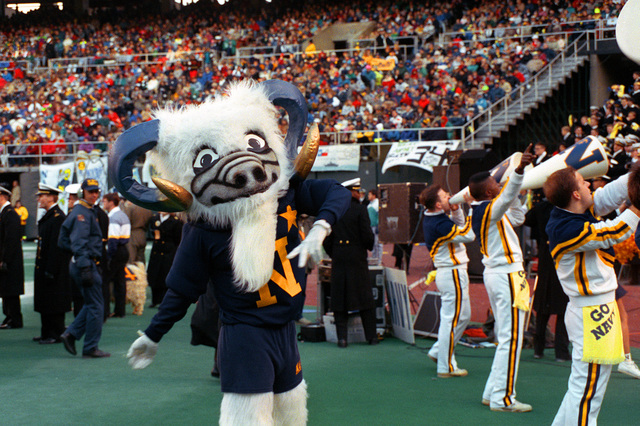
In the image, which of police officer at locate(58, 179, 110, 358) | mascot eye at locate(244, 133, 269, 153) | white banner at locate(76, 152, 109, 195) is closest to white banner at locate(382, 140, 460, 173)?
white banner at locate(76, 152, 109, 195)

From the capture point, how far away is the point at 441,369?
22.0 feet

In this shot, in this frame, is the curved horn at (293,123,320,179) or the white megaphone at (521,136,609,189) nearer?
the curved horn at (293,123,320,179)

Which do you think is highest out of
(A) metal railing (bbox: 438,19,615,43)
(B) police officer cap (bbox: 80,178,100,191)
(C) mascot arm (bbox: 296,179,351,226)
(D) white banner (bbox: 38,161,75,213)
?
(A) metal railing (bbox: 438,19,615,43)

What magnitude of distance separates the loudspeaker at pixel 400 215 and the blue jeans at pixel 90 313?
446 centimetres

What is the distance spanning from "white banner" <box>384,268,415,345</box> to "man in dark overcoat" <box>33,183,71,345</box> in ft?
12.0

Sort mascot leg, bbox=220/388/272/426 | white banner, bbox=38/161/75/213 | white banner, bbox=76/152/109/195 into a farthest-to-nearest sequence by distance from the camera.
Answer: white banner, bbox=38/161/75/213 → white banner, bbox=76/152/109/195 → mascot leg, bbox=220/388/272/426

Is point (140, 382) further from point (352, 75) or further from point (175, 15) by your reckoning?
point (175, 15)

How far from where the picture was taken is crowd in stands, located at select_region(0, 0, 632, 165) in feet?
71.9

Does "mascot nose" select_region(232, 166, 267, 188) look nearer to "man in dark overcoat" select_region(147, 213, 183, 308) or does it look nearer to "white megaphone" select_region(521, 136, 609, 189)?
"white megaphone" select_region(521, 136, 609, 189)

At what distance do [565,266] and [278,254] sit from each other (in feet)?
5.55

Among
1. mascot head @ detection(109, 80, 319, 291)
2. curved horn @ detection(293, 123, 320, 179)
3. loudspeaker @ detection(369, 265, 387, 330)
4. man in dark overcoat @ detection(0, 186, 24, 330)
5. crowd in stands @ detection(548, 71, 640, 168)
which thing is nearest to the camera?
mascot head @ detection(109, 80, 319, 291)

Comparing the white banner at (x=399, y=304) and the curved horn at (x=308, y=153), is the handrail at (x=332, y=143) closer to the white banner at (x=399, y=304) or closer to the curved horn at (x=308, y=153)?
the white banner at (x=399, y=304)

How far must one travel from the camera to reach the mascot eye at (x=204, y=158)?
11.8 feet

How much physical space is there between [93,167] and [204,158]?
20583 mm
